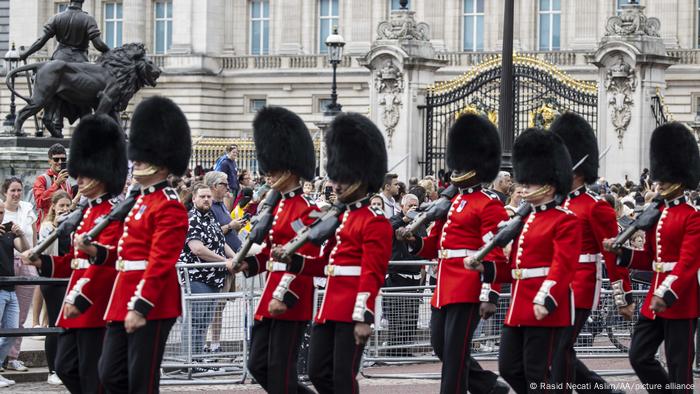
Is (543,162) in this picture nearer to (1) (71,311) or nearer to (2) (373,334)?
(1) (71,311)

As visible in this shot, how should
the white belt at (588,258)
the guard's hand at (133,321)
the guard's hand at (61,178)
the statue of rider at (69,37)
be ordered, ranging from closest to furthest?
the guard's hand at (133,321), the white belt at (588,258), the guard's hand at (61,178), the statue of rider at (69,37)

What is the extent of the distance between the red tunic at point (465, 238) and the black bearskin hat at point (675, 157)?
0.98 m

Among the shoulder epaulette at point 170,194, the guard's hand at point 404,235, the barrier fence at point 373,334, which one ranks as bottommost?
the barrier fence at point 373,334

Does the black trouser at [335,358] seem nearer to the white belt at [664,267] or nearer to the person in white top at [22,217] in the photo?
the white belt at [664,267]

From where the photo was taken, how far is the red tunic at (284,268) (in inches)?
338

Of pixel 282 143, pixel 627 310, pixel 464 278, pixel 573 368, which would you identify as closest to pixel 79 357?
pixel 282 143

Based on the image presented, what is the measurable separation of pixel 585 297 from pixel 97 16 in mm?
37361

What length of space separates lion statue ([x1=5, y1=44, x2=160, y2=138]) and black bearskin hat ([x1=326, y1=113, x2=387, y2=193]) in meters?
7.84

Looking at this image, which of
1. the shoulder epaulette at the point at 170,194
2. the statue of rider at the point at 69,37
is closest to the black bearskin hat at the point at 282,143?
the shoulder epaulette at the point at 170,194

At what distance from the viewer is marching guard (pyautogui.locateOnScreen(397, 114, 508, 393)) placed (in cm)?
912

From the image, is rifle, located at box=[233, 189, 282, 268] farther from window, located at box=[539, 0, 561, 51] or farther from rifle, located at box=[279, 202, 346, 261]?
window, located at box=[539, 0, 561, 51]

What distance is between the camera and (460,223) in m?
9.34

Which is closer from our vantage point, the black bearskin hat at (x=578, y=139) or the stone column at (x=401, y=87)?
the black bearskin hat at (x=578, y=139)

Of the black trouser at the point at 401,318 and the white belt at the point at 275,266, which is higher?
the white belt at the point at 275,266
